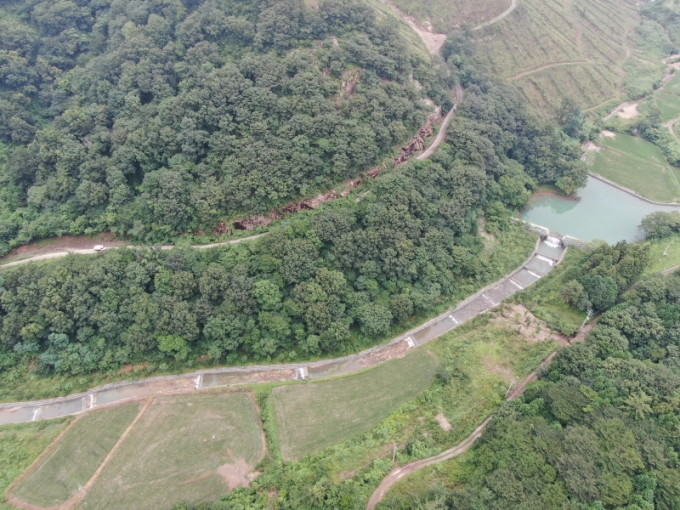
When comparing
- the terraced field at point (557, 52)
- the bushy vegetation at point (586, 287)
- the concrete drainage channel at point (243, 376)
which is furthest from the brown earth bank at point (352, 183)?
the terraced field at point (557, 52)

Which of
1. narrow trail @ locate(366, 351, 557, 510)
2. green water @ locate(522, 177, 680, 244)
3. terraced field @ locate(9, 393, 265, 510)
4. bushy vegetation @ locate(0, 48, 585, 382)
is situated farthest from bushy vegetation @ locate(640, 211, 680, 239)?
terraced field @ locate(9, 393, 265, 510)

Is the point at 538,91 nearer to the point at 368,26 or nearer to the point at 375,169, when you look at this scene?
the point at 368,26

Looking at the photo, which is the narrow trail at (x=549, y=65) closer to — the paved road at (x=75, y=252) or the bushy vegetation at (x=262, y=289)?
the bushy vegetation at (x=262, y=289)

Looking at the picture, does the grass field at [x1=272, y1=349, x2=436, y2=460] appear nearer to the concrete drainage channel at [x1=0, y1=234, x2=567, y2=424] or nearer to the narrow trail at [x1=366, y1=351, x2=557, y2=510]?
the concrete drainage channel at [x1=0, y1=234, x2=567, y2=424]

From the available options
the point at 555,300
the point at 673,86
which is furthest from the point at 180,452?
the point at 673,86

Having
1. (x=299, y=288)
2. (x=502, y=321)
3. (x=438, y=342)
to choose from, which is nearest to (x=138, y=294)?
(x=299, y=288)

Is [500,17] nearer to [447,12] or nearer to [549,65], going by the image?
[447,12]
